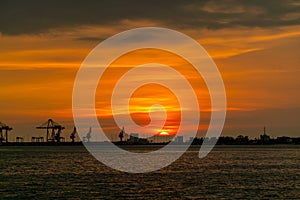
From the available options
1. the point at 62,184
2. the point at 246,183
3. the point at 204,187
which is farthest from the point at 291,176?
the point at 62,184

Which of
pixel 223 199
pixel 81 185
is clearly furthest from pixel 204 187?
pixel 81 185

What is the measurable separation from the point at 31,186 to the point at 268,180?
2832 centimetres

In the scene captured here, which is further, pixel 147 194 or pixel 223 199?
pixel 147 194

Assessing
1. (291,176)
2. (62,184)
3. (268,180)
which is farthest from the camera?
(291,176)

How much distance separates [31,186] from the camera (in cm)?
6166

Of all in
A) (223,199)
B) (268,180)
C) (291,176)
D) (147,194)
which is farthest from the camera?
(291,176)

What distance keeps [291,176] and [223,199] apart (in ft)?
90.0

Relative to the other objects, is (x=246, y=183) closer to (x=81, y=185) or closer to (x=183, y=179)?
(x=183, y=179)

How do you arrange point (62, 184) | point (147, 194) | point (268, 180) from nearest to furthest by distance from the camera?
point (147, 194), point (62, 184), point (268, 180)

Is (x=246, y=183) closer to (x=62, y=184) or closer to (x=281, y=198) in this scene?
(x=281, y=198)

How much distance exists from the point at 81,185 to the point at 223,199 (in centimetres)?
1825

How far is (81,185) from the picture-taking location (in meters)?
61.9

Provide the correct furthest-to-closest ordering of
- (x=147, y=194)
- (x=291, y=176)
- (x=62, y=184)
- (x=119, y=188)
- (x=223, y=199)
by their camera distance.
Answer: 1. (x=291, y=176)
2. (x=62, y=184)
3. (x=119, y=188)
4. (x=147, y=194)
5. (x=223, y=199)

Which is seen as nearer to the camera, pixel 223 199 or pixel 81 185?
pixel 223 199
